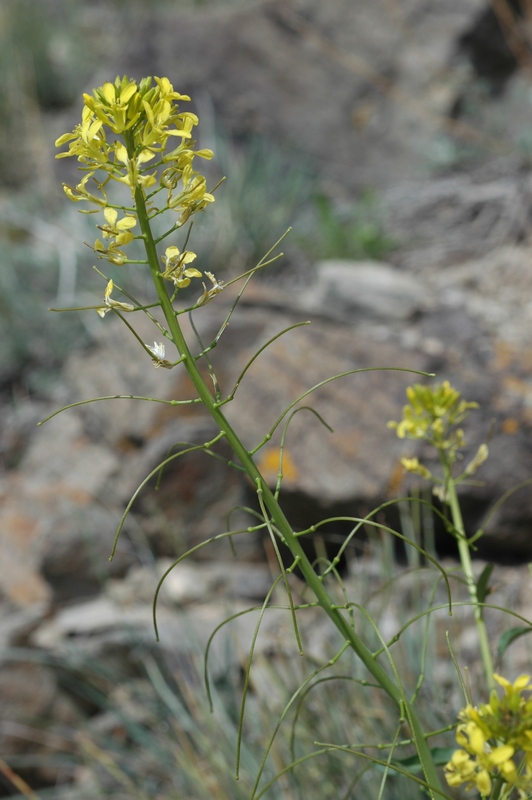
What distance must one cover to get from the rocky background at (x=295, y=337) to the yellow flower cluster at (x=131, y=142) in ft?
1.71

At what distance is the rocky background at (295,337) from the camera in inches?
93.8

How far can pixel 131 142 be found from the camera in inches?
26.1

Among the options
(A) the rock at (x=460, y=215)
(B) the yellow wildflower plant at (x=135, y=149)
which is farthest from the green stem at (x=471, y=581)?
(A) the rock at (x=460, y=215)

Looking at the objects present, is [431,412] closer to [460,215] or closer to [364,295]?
[364,295]

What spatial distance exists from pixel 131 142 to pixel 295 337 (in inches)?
84.4

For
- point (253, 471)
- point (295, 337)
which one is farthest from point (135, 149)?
point (295, 337)

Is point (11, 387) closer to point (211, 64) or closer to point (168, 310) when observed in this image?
point (211, 64)

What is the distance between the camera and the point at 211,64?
525cm

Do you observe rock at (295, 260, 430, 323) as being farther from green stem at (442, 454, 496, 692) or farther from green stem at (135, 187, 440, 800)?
green stem at (135, 187, 440, 800)

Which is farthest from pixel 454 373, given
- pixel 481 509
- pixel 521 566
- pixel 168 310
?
pixel 168 310

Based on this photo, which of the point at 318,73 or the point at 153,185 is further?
the point at 318,73

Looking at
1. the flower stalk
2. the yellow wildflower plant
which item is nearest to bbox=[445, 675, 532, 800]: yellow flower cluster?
the flower stalk

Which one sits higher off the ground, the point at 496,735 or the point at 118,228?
the point at 118,228

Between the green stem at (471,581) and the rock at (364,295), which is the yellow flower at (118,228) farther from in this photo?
the rock at (364,295)
